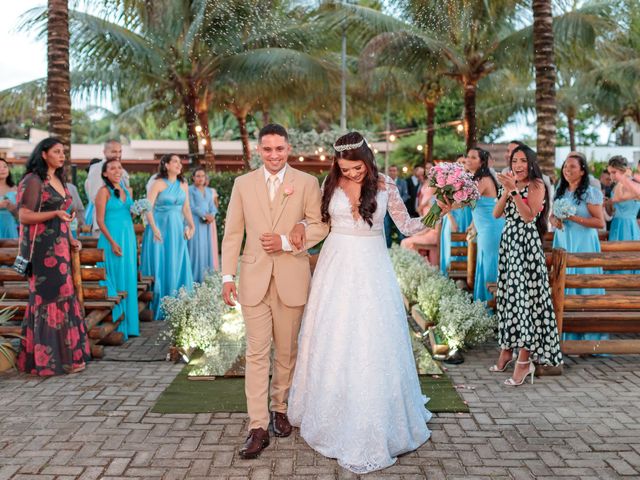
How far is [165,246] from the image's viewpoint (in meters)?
9.80

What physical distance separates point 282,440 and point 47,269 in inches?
127

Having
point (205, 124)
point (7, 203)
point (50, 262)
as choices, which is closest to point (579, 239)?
point (50, 262)

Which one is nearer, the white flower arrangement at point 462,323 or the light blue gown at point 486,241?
the white flower arrangement at point 462,323

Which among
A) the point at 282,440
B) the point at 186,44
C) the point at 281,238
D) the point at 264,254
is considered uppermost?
the point at 186,44

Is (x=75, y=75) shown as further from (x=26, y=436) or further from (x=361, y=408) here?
(x=361, y=408)

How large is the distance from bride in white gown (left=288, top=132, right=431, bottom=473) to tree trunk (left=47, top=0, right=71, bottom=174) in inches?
337

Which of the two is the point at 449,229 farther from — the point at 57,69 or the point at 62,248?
the point at 57,69

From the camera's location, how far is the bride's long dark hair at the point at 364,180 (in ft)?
15.2

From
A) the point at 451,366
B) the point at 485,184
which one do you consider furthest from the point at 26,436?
the point at 485,184

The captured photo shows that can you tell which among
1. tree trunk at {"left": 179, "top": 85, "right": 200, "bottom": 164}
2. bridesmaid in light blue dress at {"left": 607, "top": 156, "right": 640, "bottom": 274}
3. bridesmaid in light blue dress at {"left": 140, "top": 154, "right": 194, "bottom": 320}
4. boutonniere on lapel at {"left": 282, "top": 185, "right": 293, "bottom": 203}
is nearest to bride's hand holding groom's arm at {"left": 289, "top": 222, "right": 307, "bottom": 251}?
boutonniere on lapel at {"left": 282, "top": 185, "right": 293, "bottom": 203}

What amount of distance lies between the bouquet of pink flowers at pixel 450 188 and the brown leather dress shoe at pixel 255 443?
1.99m

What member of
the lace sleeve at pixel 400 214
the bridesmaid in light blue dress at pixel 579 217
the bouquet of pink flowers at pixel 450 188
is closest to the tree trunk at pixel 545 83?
the bridesmaid in light blue dress at pixel 579 217

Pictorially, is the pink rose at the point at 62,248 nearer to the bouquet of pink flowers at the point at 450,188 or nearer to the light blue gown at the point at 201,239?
the bouquet of pink flowers at the point at 450,188

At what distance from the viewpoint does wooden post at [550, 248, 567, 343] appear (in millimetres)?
6570
